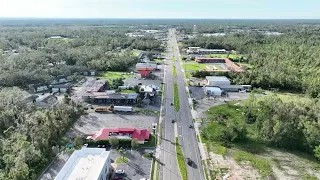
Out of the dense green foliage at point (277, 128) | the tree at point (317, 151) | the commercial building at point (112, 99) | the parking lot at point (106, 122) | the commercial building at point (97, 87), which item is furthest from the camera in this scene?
the commercial building at point (97, 87)

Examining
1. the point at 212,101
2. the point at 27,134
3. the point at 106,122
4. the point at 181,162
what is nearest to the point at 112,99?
the point at 106,122

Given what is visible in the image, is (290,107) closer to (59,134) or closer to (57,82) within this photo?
(59,134)

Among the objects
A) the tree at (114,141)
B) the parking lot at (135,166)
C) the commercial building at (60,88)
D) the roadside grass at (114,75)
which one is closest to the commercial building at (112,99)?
the commercial building at (60,88)

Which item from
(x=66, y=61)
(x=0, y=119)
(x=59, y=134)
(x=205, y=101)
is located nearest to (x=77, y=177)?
(x=59, y=134)

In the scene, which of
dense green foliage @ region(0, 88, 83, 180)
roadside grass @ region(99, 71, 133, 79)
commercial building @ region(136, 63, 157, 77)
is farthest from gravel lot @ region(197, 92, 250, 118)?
roadside grass @ region(99, 71, 133, 79)

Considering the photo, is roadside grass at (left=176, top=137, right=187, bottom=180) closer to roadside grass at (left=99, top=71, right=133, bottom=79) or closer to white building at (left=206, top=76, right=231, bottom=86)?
white building at (left=206, top=76, right=231, bottom=86)

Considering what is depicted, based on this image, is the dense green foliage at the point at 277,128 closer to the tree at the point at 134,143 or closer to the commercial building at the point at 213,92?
the tree at the point at 134,143
